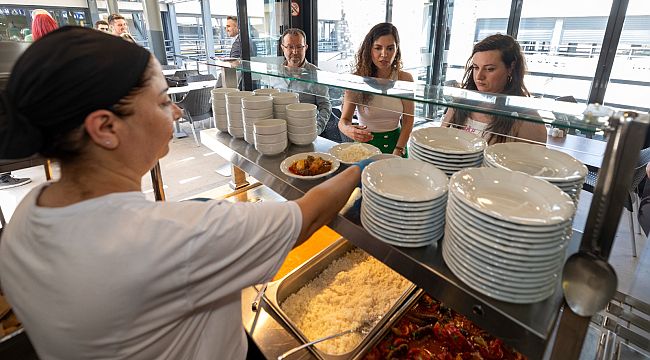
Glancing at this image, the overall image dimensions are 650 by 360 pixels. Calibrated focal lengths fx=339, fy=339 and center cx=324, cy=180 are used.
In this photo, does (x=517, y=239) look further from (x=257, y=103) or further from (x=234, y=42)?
(x=234, y=42)

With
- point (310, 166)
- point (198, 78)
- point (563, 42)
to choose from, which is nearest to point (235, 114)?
point (310, 166)

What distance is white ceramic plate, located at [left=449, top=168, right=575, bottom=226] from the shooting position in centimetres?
71

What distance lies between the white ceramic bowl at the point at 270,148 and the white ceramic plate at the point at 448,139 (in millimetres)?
563

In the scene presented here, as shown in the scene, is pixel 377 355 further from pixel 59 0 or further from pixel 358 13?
pixel 59 0

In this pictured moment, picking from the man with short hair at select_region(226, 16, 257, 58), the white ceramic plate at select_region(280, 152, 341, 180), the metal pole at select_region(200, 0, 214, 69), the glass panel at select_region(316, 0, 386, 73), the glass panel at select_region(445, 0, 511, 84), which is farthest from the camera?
the metal pole at select_region(200, 0, 214, 69)

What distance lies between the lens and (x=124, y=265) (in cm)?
59

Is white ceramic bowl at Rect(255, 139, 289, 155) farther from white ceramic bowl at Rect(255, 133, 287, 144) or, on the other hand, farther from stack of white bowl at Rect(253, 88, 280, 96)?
stack of white bowl at Rect(253, 88, 280, 96)

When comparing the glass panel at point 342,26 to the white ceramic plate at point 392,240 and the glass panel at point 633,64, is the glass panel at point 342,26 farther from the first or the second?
the white ceramic plate at point 392,240

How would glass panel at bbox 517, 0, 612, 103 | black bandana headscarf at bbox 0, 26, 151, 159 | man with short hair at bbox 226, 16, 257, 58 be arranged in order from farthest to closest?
man with short hair at bbox 226, 16, 257, 58 → glass panel at bbox 517, 0, 612, 103 → black bandana headscarf at bbox 0, 26, 151, 159

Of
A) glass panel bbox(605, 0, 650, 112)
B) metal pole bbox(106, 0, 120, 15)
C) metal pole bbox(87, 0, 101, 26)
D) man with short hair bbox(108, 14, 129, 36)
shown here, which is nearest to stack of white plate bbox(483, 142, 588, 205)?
glass panel bbox(605, 0, 650, 112)

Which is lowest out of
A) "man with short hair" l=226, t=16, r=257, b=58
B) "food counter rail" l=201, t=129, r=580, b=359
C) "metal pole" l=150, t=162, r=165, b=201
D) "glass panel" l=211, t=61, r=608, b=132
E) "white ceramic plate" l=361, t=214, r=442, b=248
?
"metal pole" l=150, t=162, r=165, b=201

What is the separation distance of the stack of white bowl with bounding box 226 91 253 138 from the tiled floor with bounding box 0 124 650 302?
130 centimetres

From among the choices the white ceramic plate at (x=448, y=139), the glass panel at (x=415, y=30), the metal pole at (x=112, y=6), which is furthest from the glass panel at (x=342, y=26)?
the metal pole at (x=112, y=6)

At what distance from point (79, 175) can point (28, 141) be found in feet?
0.32
